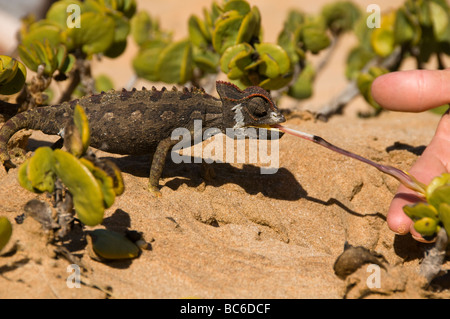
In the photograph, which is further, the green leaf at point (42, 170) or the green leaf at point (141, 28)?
the green leaf at point (141, 28)

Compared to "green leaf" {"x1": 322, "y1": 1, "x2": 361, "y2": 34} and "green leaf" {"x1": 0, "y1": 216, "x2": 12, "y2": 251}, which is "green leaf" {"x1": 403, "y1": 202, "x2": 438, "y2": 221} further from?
"green leaf" {"x1": 322, "y1": 1, "x2": 361, "y2": 34}

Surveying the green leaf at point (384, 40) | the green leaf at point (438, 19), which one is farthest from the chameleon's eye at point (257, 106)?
the green leaf at point (438, 19)

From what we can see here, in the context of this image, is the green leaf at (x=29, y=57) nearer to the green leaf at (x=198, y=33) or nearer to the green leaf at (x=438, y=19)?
the green leaf at (x=198, y=33)

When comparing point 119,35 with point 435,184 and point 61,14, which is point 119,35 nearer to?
point 61,14

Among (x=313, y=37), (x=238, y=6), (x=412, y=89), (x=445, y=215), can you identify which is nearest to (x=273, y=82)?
(x=238, y=6)

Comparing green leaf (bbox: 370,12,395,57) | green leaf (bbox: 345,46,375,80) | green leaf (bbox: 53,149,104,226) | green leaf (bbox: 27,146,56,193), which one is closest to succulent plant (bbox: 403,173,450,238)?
green leaf (bbox: 53,149,104,226)
